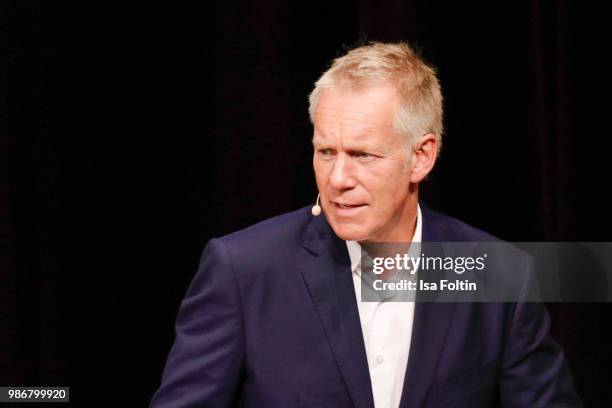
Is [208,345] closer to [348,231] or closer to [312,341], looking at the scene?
[312,341]

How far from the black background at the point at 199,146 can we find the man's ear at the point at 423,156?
1.66 feet

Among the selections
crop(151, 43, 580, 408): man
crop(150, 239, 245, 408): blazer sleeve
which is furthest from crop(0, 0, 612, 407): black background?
crop(150, 239, 245, 408): blazer sleeve

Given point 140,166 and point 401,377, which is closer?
point 401,377

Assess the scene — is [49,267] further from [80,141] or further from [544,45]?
[544,45]

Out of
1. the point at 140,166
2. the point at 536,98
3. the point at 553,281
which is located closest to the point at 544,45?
the point at 536,98

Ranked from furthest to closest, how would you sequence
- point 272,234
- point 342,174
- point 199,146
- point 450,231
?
point 199,146 < point 450,231 < point 272,234 < point 342,174

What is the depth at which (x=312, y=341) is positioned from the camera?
1593mm

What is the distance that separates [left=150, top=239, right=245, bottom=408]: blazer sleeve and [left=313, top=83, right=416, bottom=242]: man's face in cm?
22

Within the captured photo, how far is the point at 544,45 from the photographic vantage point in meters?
2.12

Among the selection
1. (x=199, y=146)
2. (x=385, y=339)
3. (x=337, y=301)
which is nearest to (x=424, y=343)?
(x=385, y=339)

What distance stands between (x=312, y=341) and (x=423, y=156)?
0.39 meters

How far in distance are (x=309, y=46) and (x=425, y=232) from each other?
26.8 inches

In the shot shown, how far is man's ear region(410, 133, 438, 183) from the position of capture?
64.9 inches

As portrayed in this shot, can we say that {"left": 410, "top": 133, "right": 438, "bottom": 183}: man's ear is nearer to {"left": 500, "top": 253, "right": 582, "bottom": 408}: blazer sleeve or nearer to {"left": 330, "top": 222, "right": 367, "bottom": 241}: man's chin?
{"left": 330, "top": 222, "right": 367, "bottom": 241}: man's chin
